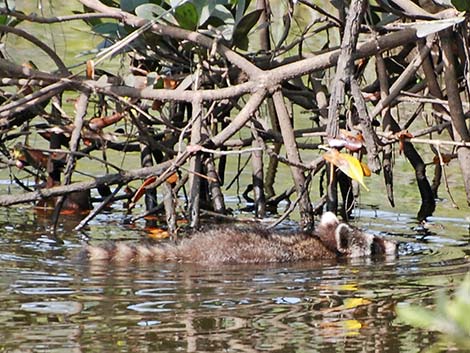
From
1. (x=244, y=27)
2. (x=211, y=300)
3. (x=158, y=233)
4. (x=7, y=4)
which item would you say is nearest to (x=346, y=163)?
(x=211, y=300)

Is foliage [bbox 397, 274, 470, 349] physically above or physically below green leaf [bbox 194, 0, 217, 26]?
below

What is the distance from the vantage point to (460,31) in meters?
6.88

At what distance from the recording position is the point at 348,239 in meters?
7.23

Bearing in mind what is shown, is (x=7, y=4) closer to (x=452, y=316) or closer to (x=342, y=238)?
(x=342, y=238)

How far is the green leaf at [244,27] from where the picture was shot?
6809 millimetres

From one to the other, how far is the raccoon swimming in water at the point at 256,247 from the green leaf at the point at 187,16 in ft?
4.43

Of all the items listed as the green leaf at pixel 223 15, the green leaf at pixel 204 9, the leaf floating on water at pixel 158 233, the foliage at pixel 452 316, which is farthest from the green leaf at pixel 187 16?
the foliage at pixel 452 316

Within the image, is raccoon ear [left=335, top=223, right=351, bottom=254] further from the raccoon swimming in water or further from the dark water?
the dark water

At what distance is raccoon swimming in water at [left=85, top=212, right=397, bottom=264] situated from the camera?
655 cm

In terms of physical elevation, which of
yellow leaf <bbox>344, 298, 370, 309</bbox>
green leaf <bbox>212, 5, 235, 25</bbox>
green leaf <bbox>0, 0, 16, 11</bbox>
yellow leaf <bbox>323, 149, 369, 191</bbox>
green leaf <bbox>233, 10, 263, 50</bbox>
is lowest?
yellow leaf <bbox>344, 298, 370, 309</bbox>

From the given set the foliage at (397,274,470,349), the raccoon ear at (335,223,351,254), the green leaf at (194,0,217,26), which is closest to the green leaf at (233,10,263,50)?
the green leaf at (194,0,217,26)

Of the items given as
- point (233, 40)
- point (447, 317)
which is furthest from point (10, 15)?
point (447, 317)

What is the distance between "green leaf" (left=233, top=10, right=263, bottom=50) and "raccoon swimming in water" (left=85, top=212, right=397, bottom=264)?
1.26 meters

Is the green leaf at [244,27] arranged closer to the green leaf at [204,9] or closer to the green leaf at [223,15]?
the green leaf at [223,15]
